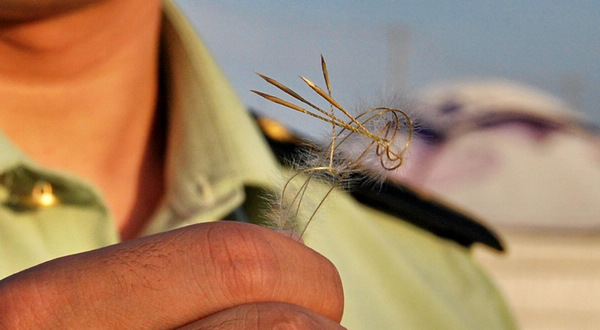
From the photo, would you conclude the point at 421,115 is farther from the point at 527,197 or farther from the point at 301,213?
the point at 527,197

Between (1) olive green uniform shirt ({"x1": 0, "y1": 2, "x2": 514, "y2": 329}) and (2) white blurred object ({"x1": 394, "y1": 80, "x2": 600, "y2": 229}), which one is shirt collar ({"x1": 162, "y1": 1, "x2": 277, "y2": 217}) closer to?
(1) olive green uniform shirt ({"x1": 0, "y1": 2, "x2": 514, "y2": 329})

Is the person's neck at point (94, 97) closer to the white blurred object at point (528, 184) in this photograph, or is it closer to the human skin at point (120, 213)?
the human skin at point (120, 213)

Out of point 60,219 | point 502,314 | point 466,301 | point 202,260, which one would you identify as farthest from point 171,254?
point 502,314

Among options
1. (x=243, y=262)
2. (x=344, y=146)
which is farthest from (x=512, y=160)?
(x=243, y=262)

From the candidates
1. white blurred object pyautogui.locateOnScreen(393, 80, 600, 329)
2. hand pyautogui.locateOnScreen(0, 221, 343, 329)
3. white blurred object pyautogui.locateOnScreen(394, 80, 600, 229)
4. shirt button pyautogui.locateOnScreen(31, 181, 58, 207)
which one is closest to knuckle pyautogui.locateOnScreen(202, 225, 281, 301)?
hand pyautogui.locateOnScreen(0, 221, 343, 329)

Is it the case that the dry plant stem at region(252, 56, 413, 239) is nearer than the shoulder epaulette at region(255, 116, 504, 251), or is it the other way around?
the dry plant stem at region(252, 56, 413, 239)

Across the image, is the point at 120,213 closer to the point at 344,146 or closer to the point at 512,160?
the point at 344,146
